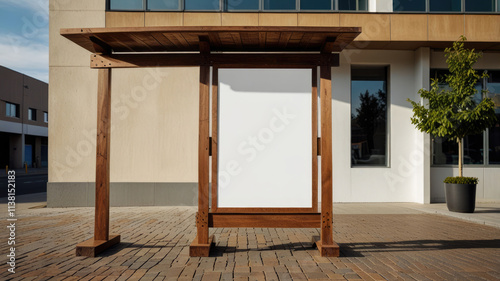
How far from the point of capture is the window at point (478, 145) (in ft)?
40.9

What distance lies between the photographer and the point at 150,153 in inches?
451

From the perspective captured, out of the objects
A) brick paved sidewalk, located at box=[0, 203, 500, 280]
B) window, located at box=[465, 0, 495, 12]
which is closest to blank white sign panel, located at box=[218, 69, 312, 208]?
brick paved sidewalk, located at box=[0, 203, 500, 280]

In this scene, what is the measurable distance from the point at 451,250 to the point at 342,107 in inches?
269

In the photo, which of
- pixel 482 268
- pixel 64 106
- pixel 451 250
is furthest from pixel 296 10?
pixel 482 268

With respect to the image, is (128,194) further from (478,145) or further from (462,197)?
(478,145)

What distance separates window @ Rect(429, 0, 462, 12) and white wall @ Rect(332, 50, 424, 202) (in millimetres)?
1879

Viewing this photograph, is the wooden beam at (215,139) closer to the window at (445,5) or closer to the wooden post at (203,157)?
the wooden post at (203,157)

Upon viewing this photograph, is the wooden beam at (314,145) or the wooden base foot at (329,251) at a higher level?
the wooden beam at (314,145)

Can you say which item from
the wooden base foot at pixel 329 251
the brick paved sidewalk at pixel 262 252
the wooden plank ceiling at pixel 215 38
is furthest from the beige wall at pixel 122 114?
the wooden base foot at pixel 329 251

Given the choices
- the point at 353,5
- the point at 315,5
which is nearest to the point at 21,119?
the point at 315,5

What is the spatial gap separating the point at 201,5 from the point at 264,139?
23.6ft

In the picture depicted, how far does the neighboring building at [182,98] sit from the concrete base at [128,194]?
0.03 metres

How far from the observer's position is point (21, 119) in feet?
148

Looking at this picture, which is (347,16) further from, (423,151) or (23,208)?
(23,208)
